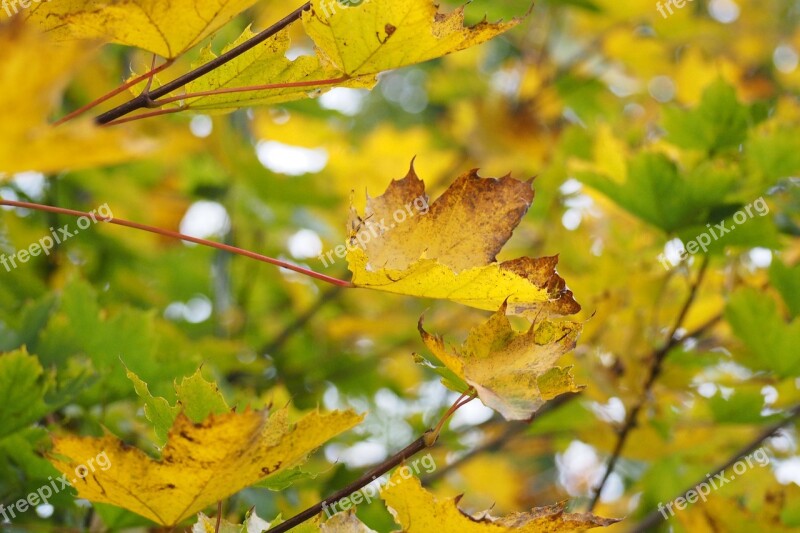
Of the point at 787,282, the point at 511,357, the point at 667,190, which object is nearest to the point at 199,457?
the point at 511,357

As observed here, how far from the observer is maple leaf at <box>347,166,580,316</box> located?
64cm

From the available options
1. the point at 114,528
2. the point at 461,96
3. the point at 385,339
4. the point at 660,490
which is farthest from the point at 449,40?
Answer: the point at 461,96

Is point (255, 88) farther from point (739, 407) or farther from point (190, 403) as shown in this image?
point (739, 407)

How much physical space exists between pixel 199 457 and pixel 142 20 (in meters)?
0.35

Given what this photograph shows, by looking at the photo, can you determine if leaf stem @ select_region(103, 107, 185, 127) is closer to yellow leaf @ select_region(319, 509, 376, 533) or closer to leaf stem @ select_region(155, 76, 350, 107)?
leaf stem @ select_region(155, 76, 350, 107)

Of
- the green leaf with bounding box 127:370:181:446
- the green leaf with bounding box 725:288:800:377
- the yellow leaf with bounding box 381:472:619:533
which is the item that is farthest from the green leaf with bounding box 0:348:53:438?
the green leaf with bounding box 725:288:800:377

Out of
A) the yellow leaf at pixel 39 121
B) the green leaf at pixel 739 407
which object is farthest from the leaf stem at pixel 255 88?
the green leaf at pixel 739 407

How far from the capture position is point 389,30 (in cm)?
65

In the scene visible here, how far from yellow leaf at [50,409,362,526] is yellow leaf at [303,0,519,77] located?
305 millimetres

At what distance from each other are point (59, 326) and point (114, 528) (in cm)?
30

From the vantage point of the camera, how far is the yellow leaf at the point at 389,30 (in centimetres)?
64

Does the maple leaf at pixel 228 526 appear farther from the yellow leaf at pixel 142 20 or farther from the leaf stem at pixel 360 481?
the yellow leaf at pixel 142 20

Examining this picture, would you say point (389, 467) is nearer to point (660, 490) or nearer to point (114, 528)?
point (114, 528)

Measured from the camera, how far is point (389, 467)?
59cm
